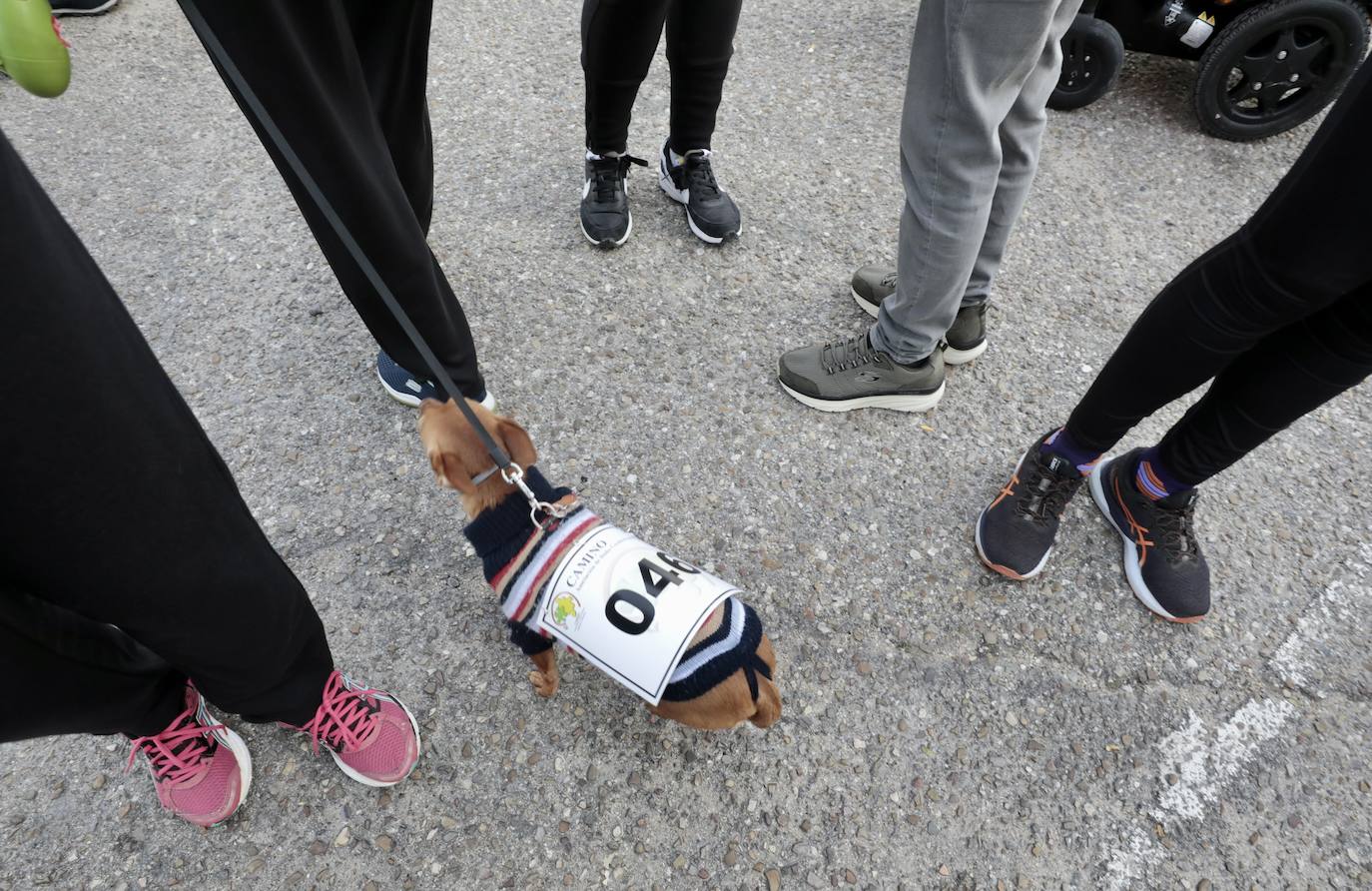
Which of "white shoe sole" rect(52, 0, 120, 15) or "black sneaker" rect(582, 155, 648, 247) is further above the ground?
"black sneaker" rect(582, 155, 648, 247)

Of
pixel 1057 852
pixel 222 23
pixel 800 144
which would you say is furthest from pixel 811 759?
pixel 800 144

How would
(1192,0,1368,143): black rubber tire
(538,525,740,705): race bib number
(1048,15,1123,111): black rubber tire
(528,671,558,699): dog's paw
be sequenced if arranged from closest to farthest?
(538,525,740,705): race bib number → (528,671,558,699): dog's paw → (1192,0,1368,143): black rubber tire → (1048,15,1123,111): black rubber tire

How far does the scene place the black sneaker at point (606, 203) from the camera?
104 inches

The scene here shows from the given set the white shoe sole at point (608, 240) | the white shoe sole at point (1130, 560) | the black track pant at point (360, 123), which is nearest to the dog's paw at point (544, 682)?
the black track pant at point (360, 123)

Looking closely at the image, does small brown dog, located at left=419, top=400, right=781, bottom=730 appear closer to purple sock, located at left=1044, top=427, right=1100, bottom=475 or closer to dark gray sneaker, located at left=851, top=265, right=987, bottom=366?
purple sock, located at left=1044, top=427, right=1100, bottom=475

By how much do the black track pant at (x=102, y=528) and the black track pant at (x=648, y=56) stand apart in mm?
1702

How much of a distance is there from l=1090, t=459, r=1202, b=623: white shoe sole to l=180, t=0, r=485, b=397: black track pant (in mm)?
1756

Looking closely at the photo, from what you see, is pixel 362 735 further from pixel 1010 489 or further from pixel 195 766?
pixel 1010 489

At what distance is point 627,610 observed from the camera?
1.30m

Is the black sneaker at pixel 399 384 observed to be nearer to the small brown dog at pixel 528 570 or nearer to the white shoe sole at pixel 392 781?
the small brown dog at pixel 528 570

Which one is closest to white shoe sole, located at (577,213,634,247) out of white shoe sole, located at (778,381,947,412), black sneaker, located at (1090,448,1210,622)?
white shoe sole, located at (778,381,947,412)

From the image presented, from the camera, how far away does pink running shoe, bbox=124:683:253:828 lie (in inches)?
56.6

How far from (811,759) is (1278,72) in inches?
133

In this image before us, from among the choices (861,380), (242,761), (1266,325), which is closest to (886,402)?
(861,380)
